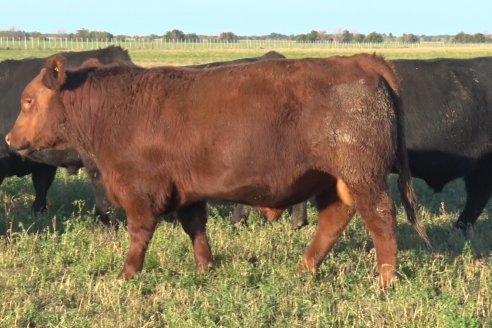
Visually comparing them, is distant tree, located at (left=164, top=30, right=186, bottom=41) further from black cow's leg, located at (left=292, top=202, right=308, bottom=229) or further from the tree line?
black cow's leg, located at (left=292, top=202, right=308, bottom=229)

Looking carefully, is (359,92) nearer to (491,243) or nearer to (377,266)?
(377,266)

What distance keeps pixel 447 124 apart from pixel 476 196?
0.93 m

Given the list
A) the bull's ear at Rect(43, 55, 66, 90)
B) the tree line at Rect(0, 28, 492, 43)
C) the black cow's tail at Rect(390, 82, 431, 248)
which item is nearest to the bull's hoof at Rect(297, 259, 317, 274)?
the black cow's tail at Rect(390, 82, 431, 248)

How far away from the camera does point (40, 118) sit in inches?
240

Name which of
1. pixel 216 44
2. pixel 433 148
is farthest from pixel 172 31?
pixel 433 148

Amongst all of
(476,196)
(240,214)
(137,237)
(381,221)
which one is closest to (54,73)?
(137,237)

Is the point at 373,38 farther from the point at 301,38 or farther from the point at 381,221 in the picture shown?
the point at 381,221

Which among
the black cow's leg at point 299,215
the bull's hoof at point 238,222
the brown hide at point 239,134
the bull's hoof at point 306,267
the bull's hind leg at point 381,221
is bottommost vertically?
the bull's hoof at point 238,222

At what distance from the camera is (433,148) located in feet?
25.4

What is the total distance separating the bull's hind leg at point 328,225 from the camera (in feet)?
19.8

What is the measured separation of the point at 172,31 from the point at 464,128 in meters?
111

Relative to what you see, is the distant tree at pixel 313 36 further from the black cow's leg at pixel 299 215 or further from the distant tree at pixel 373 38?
the black cow's leg at pixel 299 215

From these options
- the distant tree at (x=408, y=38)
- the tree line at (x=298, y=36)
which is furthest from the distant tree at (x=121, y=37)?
the distant tree at (x=408, y=38)

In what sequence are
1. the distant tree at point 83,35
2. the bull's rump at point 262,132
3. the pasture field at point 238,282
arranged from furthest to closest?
the distant tree at point 83,35
the bull's rump at point 262,132
the pasture field at point 238,282
